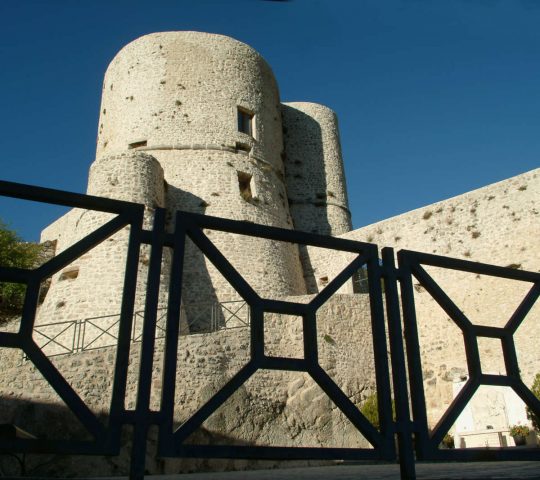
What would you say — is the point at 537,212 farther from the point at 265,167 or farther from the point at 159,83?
the point at 159,83

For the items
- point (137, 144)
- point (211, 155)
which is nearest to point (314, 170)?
point (211, 155)

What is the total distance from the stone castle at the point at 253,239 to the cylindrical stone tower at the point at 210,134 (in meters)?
0.04

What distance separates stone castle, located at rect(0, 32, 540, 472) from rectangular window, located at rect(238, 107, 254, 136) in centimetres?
4

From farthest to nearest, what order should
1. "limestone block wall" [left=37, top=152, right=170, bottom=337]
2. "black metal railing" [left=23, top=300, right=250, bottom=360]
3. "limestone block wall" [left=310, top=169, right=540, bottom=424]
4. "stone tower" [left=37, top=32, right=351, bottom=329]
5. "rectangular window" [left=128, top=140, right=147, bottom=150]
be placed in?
"rectangular window" [left=128, top=140, right=147, bottom=150] → "stone tower" [left=37, top=32, right=351, bottom=329] → "limestone block wall" [left=310, top=169, right=540, bottom=424] → "limestone block wall" [left=37, top=152, right=170, bottom=337] → "black metal railing" [left=23, top=300, right=250, bottom=360]

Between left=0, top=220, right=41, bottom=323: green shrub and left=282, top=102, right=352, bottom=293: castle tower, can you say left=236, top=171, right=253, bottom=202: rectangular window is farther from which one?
left=0, top=220, right=41, bottom=323: green shrub

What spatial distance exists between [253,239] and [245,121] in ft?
14.8

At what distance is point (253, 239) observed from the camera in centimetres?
1528

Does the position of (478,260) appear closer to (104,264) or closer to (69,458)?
(104,264)

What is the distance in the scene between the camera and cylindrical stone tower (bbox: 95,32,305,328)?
1526 centimetres

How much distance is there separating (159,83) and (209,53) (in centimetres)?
190

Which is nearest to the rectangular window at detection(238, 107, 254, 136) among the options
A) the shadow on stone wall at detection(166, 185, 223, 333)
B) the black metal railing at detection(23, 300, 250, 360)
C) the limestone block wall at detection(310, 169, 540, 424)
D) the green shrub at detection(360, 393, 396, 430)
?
the shadow on stone wall at detection(166, 185, 223, 333)

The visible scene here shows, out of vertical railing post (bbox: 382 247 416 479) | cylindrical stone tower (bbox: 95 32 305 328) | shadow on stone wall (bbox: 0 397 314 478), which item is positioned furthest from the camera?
cylindrical stone tower (bbox: 95 32 305 328)

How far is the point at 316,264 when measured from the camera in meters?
17.0

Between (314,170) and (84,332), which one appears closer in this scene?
(84,332)
